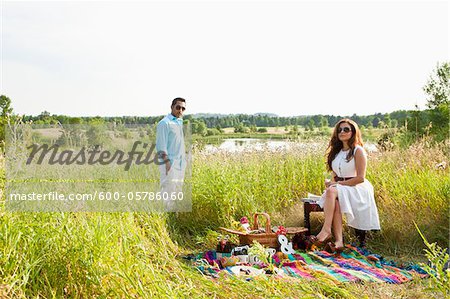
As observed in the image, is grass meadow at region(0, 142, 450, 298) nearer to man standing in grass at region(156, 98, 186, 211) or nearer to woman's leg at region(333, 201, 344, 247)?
man standing in grass at region(156, 98, 186, 211)

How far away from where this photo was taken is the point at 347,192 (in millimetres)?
5438

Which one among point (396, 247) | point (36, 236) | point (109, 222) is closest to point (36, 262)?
point (36, 236)

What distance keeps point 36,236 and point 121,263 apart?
1.80ft

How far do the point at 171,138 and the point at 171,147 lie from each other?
11 centimetres

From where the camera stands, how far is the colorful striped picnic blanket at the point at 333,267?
14.2ft

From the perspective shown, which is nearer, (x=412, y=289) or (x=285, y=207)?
(x=412, y=289)

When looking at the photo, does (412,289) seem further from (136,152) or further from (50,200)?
(136,152)

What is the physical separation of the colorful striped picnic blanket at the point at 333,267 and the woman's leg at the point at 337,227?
11 cm

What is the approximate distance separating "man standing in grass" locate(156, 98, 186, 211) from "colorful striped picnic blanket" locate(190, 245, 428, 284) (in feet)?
4.67

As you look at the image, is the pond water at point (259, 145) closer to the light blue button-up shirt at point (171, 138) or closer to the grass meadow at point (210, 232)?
the grass meadow at point (210, 232)

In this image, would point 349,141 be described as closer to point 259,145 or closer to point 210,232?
point 210,232

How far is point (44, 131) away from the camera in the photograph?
5.91 meters
